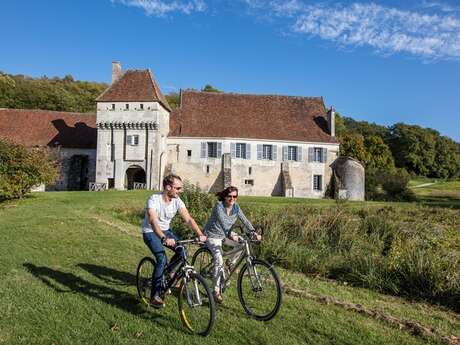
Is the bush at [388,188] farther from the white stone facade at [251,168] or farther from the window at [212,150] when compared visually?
the window at [212,150]

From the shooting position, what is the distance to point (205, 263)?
6.48 meters

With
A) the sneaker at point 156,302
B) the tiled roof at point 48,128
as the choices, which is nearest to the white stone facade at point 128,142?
the tiled roof at point 48,128

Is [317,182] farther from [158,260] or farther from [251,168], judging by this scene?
[158,260]

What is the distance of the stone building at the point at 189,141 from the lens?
31766 millimetres

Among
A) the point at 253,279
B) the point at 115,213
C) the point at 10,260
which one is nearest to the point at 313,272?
the point at 253,279

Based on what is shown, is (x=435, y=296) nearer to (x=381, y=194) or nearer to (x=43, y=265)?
(x=43, y=265)

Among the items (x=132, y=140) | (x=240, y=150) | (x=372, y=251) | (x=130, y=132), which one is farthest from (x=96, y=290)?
(x=240, y=150)

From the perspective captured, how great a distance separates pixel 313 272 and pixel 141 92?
25843mm

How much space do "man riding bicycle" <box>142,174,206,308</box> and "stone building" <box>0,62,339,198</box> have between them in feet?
86.4

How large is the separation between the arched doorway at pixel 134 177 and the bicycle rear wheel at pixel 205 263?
25.9 m

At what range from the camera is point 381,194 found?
3616 centimetres

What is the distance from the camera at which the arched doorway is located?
32.1 meters

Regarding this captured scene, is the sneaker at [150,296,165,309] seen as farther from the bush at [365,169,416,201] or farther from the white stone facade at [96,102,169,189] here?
the bush at [365,169,416,201]

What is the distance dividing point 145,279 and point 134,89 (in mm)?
28084
